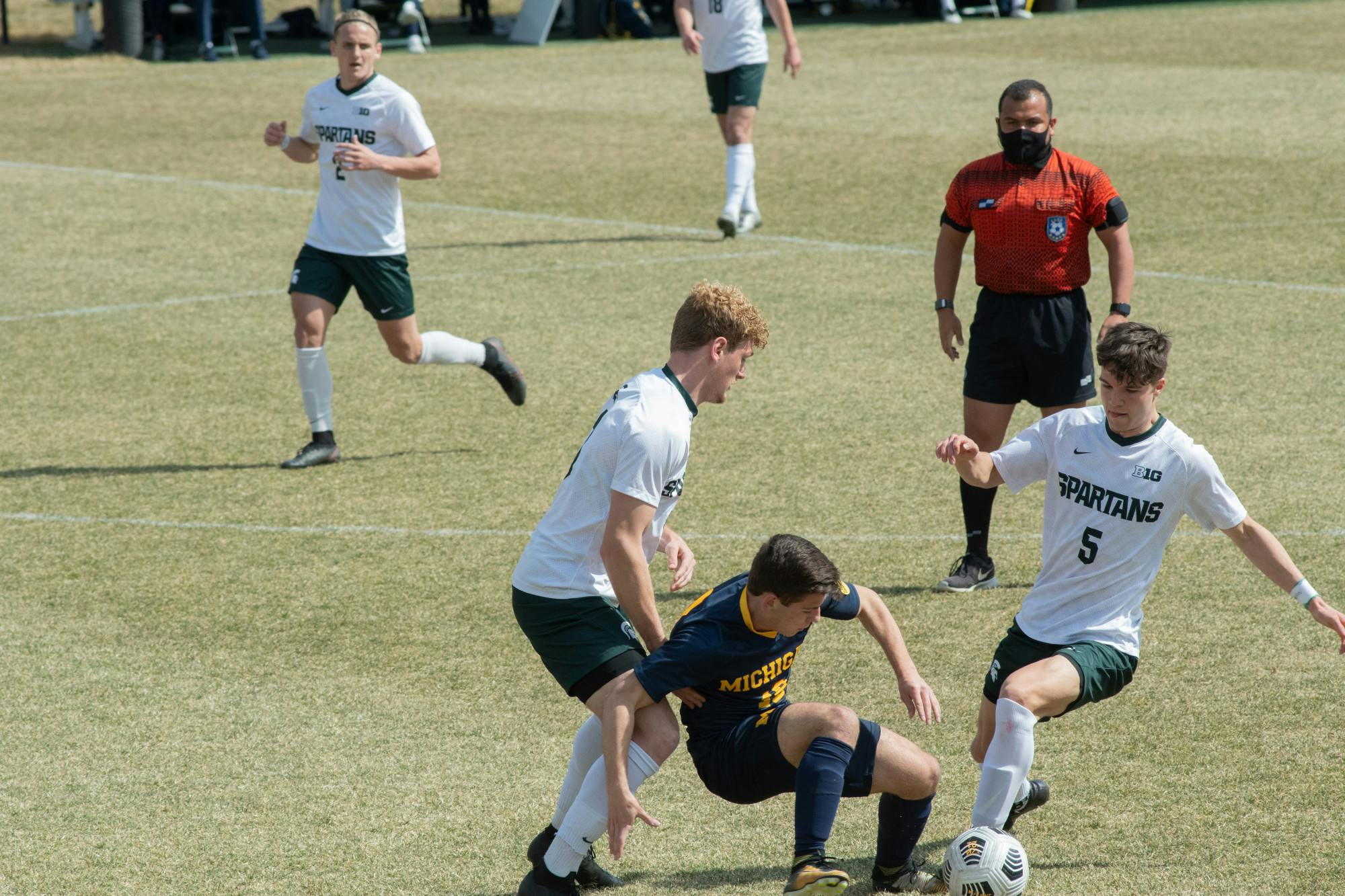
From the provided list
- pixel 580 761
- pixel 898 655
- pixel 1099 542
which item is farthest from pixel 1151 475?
pixel 580 761

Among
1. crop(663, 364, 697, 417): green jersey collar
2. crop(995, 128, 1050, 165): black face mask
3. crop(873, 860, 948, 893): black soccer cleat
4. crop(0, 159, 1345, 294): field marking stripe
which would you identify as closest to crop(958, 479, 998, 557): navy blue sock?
crop(995, 128, 1050, 165): black face mask

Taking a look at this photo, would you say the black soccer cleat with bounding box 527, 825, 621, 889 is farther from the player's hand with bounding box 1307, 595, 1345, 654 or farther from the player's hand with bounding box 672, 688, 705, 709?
the player's hand with bounding box 1307, 595, 1345, 654

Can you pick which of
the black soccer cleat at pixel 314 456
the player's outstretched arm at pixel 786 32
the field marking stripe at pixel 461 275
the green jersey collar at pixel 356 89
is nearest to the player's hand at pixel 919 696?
the black soccer cleat at pixel 314 456

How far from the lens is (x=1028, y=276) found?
7523 mm

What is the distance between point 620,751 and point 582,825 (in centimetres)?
28

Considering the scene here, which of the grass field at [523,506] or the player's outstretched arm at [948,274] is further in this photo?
the player's outstretched arm at [948,274]

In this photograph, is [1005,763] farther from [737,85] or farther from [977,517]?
[737,85]

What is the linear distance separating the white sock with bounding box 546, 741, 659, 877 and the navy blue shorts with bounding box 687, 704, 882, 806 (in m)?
0.19

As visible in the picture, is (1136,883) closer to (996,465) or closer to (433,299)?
(996,465)

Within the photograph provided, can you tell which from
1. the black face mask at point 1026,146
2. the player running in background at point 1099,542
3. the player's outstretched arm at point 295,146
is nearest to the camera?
the player running in background at point 1099,542

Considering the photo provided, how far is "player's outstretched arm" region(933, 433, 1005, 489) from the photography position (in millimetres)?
5156

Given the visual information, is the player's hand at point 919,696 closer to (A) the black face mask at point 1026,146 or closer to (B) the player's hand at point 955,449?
(B) the player's hand at point 955,449

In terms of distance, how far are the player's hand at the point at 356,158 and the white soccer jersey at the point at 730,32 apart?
619cm

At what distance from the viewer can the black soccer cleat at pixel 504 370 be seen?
33.2ft
